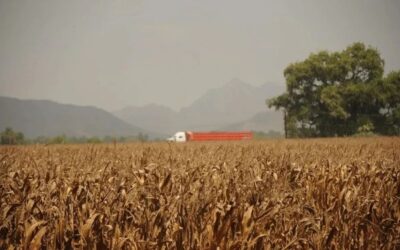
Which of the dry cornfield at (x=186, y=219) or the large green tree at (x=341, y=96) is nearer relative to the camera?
the dry cornfield at (x=186, y=219)

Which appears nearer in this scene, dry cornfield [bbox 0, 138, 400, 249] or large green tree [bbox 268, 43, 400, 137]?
dry cornfield [bbox 0, 138, 400, 249]

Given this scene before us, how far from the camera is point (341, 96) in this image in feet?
179

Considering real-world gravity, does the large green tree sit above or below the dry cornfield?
above

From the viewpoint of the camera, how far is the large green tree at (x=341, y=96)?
53.4m

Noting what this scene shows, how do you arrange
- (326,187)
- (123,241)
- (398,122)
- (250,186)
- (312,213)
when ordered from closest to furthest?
1. (123,241)
2. (312,213)
3. (250,186)
4. (326,187)
5. (398,122)

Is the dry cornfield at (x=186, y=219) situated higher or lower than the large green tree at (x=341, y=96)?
lower

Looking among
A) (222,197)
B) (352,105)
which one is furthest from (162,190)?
(352,105)

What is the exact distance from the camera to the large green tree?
175ft

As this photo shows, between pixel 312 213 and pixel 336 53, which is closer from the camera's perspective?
pixel 312 213

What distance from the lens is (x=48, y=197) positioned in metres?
3.09

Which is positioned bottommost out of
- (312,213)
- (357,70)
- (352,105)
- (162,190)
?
(312,213)

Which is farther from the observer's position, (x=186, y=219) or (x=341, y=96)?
(x=341, y=96)

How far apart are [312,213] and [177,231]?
1627 mm

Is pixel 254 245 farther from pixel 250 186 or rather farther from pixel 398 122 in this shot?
pixel 398 122
